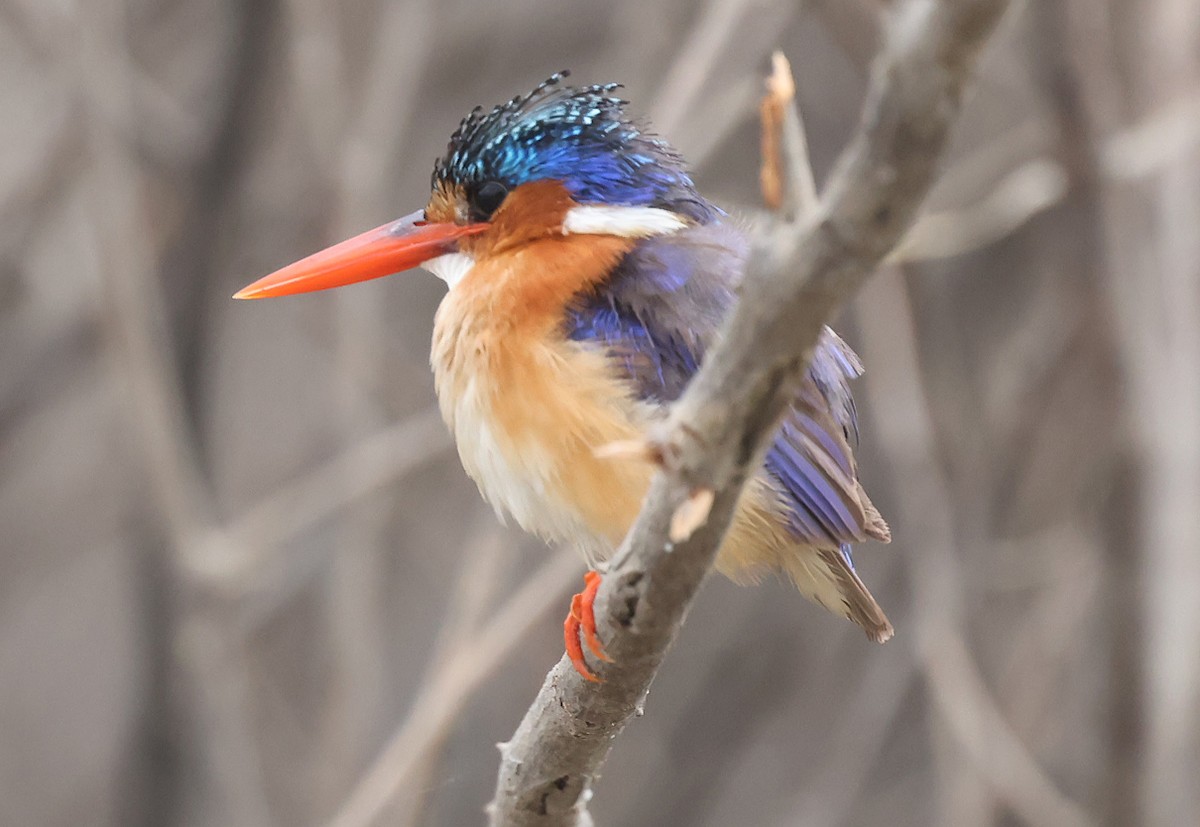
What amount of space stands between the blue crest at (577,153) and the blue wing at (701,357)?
14 centimetres

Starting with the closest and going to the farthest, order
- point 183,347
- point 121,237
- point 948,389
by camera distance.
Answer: point 121,237, point 183,347, point 948,389

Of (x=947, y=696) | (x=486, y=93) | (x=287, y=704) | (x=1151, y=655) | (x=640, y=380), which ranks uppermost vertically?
(x=486, y=93)

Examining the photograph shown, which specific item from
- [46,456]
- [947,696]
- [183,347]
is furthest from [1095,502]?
[46,456]

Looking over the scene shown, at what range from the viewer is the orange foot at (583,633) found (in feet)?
2.92

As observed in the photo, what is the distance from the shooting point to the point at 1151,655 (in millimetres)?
2201

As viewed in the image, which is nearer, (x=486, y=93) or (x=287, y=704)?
(x=486, y=93)

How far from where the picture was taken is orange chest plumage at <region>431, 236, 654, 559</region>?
1.09 m

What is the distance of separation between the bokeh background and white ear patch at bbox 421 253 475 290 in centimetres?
55

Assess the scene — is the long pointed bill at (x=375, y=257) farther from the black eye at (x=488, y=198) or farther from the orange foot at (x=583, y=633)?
the orange foot at (x=583, y=633)

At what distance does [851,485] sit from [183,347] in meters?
1.67

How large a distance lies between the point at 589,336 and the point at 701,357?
10 centimetres

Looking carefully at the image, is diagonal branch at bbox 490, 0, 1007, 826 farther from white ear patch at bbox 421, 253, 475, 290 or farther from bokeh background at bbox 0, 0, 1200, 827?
bokeh background at bbox 0, 0, 1200, 827

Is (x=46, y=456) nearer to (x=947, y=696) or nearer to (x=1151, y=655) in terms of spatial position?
(x=947, y=696)

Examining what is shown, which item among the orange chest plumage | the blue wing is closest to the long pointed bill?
the orange chest plumage
